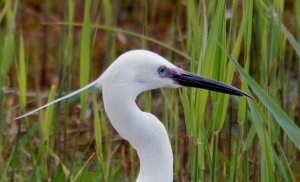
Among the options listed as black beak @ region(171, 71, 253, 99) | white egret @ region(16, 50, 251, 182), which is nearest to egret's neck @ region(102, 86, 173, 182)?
white egret @ region(16, 50, 251, 182)

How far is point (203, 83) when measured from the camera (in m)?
2.41

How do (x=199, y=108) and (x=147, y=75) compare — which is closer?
(x=147, y=75)

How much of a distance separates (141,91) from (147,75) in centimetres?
5

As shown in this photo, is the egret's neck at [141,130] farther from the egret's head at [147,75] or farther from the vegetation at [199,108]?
the vegetation at [199,108]

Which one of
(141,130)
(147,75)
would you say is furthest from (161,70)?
(141,130)

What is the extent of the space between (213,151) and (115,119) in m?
0.34

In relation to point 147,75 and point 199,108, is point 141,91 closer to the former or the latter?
point 147,75

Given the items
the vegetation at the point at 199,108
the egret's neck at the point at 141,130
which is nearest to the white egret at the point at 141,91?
the egret's neck at the point at 141,130

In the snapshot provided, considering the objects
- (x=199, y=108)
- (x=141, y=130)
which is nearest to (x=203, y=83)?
(x=199, y=108)

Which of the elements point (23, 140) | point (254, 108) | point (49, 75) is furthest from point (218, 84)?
point (49, 75)

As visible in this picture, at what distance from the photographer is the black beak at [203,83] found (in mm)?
2406

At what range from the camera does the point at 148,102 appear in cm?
288

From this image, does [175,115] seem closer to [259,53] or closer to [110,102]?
[259,53]

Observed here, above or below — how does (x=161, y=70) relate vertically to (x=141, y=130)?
above
